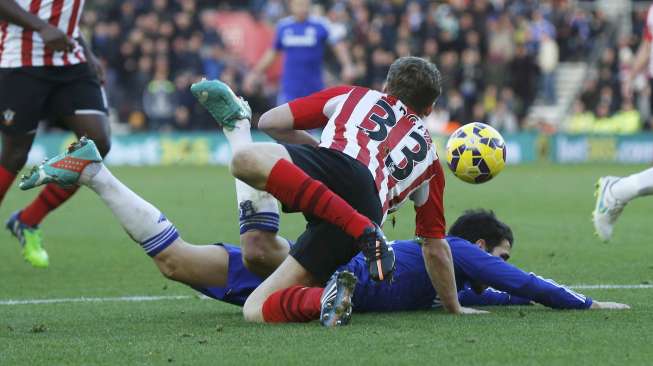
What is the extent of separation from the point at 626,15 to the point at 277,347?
26.4 m

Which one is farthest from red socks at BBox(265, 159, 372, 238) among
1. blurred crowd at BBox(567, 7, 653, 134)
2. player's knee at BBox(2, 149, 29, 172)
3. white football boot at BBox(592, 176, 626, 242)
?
blurred crowd at BBox(567, 7, 653, 134)

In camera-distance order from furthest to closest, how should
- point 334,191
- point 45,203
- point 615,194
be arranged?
1. point 45,203
2. point 615,194
3. point 334,191

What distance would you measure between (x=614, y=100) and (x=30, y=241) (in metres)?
18.6

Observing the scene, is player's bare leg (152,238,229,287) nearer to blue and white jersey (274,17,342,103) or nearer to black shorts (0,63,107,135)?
black shorts (0,63,107,135)

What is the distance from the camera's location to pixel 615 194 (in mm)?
7637

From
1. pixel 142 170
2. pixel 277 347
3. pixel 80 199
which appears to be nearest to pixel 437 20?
pixel 142 170

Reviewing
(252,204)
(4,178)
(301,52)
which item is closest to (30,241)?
(4,178)

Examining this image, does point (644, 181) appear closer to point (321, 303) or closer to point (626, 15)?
point (321, 303)

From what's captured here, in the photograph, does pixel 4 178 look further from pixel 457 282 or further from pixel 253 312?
pixel 457 282

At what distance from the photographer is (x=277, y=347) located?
16.1 feet

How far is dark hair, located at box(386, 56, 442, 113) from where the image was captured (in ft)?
19.4

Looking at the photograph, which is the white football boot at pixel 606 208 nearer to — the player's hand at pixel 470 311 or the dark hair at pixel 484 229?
the dark hair at pixel 484 229

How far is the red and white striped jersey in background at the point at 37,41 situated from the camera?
8.20m

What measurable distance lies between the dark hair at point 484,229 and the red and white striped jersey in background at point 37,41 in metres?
3.28
